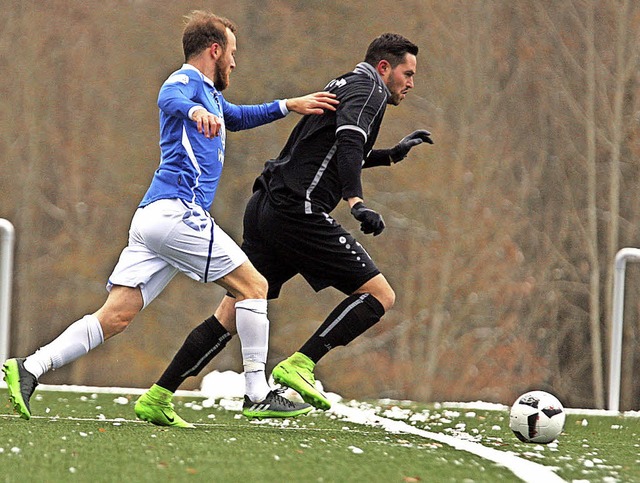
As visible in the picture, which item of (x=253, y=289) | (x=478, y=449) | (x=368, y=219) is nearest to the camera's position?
(x=478, y=449)

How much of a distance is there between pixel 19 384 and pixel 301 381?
3.85 ft

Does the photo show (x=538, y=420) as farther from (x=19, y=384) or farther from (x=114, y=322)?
(x=19, y=384)

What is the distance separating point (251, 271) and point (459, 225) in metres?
16.8

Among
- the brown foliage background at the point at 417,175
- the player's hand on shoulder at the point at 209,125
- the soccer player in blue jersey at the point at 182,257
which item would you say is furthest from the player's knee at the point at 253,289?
the brown foliage background at the point at 417,175

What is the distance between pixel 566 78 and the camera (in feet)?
73.0

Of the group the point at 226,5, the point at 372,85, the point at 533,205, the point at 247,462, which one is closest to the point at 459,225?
the point at 533,205

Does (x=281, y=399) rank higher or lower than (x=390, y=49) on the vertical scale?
lower

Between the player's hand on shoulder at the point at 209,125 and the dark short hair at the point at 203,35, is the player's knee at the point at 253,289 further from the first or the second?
the dark short hair at the point at 203,35

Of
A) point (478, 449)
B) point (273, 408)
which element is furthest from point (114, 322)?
point (478, 449)

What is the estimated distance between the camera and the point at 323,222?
19.4ft

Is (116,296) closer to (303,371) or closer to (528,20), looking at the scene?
(303,371)

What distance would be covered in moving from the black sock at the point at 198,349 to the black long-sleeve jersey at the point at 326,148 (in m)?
0.65

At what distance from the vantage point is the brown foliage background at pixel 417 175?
21.6m

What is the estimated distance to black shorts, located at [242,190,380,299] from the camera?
5855 mm
